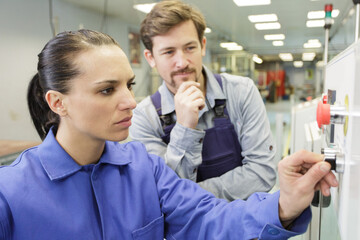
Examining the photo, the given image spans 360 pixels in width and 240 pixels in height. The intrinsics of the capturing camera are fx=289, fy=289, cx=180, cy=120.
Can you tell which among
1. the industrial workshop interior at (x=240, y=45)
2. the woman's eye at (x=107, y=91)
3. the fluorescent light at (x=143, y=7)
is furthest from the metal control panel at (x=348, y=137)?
the fluorescent light at (x=143, y=7)

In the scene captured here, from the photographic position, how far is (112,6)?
9.01 ft

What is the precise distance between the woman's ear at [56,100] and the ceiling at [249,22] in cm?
181

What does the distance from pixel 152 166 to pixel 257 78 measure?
80.3 inches

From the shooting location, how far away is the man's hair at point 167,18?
3.68 ft

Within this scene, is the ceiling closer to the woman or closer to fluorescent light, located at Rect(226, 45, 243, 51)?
fluorescent light, located at Rect(226, 45, 243, 51)

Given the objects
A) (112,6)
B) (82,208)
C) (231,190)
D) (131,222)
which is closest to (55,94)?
(82,208)

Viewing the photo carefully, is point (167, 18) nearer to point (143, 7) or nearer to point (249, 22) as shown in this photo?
point (249, 22)

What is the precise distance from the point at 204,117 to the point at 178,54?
0.28 m

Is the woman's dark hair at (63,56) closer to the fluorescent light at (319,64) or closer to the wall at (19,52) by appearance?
the wall at (19,52)

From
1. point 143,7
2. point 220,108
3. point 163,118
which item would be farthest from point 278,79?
point 163,118

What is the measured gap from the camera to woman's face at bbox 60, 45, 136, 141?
0.83 meters

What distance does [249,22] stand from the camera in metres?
2.65

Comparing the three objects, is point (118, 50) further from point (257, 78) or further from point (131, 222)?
point (257, 78)

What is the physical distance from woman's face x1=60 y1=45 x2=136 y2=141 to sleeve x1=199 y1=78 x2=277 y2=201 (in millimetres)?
456
